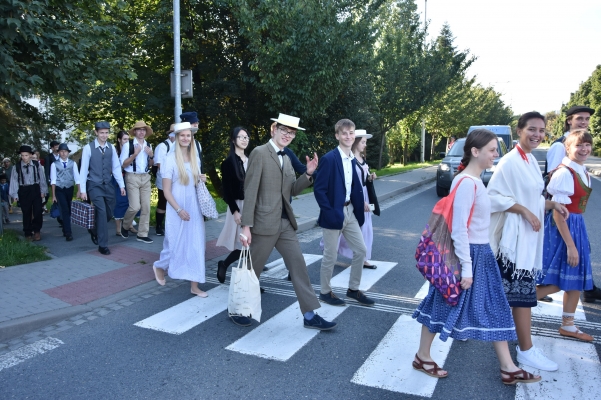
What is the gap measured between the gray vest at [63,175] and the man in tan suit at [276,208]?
17.9ft

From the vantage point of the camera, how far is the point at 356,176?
210 inches

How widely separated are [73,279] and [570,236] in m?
5.56

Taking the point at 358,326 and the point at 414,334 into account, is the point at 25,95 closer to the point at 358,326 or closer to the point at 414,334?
the point at 358,326

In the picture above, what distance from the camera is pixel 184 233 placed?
5555 mm

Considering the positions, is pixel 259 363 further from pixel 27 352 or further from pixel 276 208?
pixel 27 352

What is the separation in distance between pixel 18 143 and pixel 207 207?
11.1 metres

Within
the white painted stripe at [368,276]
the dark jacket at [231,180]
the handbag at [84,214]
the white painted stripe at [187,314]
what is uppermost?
the dark jacket at [231,180]

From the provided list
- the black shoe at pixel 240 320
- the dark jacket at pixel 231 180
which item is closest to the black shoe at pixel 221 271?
the dark jacket at pixel 231 180

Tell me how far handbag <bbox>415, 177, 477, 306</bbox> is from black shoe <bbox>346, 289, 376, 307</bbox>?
1974 millimetres

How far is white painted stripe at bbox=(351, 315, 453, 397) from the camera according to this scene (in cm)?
352

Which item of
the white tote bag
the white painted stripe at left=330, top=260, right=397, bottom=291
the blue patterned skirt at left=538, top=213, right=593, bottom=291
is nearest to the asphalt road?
the white tote bag

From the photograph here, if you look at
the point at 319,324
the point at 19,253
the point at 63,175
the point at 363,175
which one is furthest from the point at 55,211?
the point at 319,324

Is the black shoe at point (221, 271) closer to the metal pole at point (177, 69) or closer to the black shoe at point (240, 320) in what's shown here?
the black shoe at point (240, 320)

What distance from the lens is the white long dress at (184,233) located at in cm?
552
